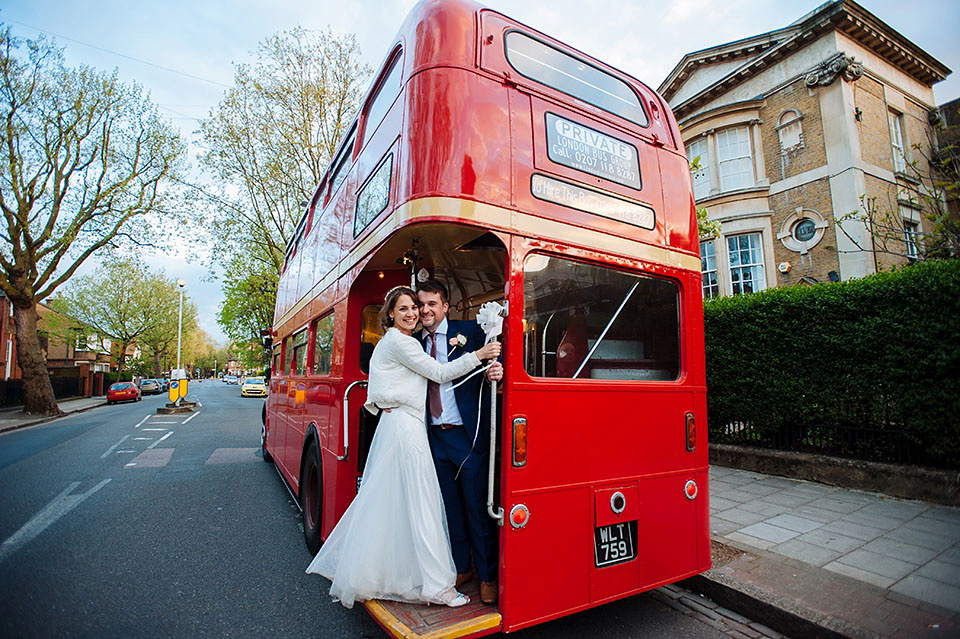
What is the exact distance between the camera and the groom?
291cm

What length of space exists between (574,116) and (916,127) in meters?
16.8

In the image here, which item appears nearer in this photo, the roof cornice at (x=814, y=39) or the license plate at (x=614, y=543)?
the license plate at (x=614, y=543)

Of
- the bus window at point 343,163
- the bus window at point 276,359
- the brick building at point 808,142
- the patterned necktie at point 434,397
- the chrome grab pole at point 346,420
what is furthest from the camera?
the brick building at point 808,142

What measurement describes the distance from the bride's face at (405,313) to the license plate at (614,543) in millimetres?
1692

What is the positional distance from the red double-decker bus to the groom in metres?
0.16

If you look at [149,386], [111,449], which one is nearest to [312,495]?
[111,449]

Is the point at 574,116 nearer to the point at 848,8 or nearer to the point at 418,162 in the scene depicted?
the point at 418,162

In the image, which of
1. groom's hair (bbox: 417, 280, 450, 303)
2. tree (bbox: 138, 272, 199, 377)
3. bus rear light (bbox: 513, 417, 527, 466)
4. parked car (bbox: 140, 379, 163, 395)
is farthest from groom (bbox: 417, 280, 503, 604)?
tree (bbox: 138, 272, 199, 377)

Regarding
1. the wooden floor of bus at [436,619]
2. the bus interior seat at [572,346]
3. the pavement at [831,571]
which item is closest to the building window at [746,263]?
the pavement at [831,571]

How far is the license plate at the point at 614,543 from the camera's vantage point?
9.45ft

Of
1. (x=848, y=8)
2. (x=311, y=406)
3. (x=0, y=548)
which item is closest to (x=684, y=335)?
(x=311, y=406)

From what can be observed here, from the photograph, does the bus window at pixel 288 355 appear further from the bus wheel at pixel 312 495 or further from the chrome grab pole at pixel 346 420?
the chrome grab pole at pixel 346 420

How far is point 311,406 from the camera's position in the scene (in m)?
5.02

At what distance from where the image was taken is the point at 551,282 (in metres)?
3.01
